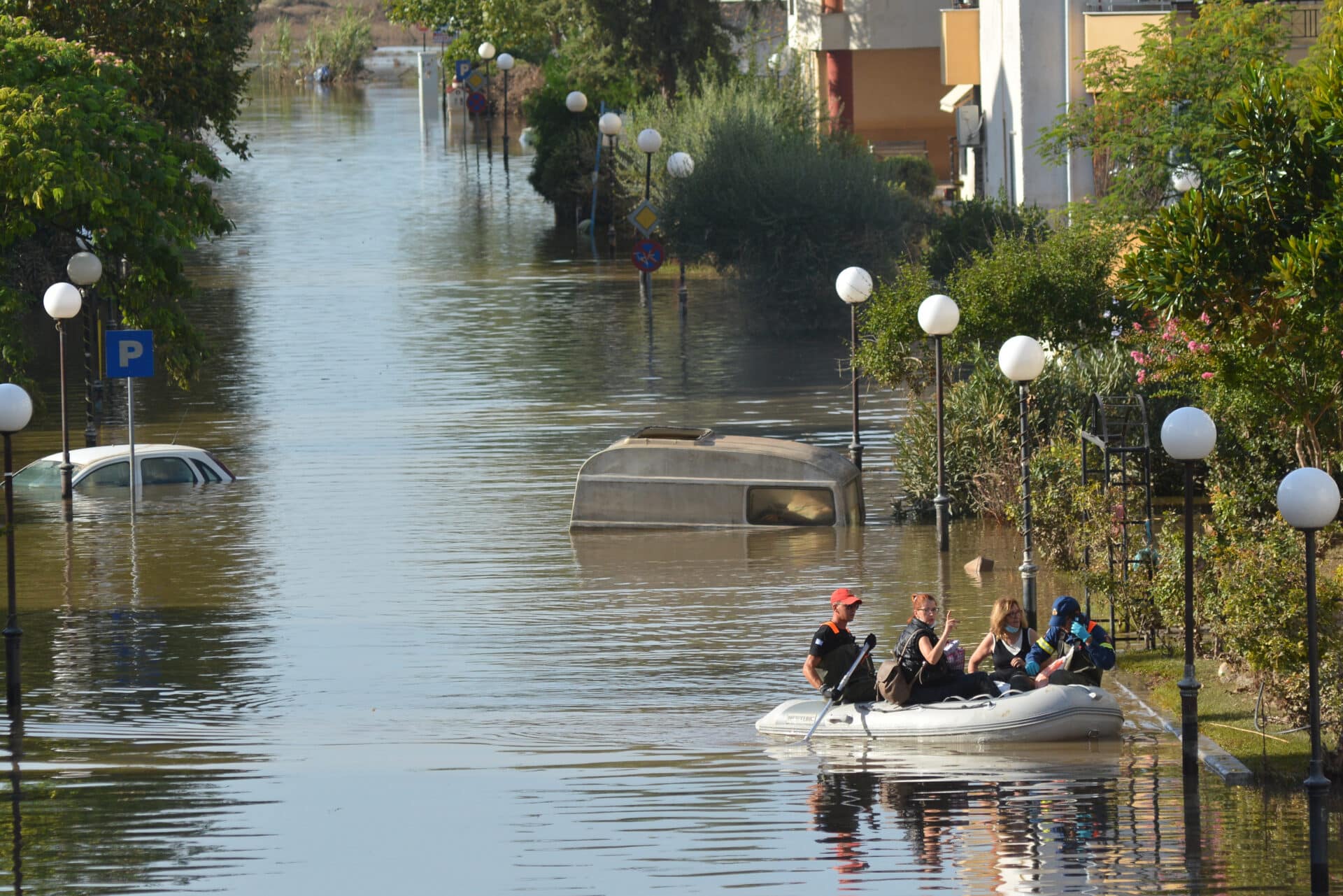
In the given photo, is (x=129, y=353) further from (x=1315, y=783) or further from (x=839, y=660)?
(x=1315, y=783)

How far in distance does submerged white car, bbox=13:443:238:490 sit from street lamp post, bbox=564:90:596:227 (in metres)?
28.0

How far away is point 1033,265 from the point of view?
2595 centimetres

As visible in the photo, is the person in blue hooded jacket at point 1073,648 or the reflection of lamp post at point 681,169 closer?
the person in blue hooded jacket at point 1073,648

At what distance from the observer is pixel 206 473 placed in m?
29.4

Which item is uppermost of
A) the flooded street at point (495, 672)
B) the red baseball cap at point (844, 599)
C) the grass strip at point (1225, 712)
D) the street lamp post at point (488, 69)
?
the street lamp post at point (488, 69)

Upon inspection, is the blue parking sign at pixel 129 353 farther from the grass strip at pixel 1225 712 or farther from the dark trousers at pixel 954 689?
the dark trousers at pixel 954 689

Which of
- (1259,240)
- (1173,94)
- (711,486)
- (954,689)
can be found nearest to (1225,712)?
(954,689)

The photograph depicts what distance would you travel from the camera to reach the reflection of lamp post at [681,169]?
42906mm

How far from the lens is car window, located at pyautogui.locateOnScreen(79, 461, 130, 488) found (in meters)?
28.3

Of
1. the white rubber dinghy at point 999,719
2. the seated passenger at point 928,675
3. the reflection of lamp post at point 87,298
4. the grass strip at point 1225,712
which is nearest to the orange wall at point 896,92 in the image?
the reflection of lamp post at point 87,298

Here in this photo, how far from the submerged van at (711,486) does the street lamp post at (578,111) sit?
31288 mm

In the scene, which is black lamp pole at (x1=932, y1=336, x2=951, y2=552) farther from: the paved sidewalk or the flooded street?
the paved sidewalk

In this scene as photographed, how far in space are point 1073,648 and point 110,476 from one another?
1621 centimetres

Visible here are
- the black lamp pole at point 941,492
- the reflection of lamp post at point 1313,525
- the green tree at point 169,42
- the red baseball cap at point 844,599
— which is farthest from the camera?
the green tree at point 169,42
